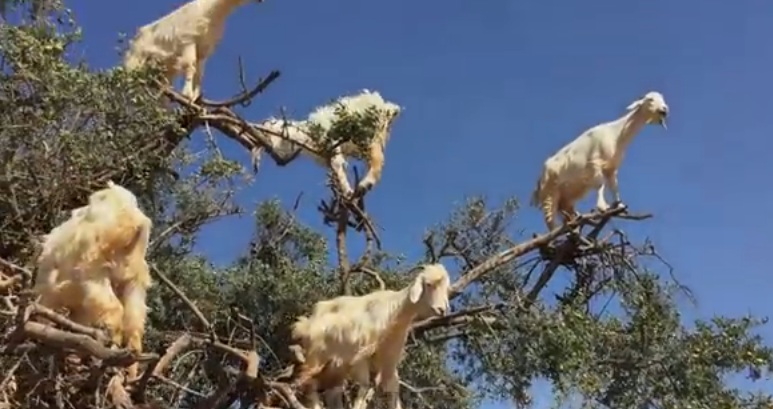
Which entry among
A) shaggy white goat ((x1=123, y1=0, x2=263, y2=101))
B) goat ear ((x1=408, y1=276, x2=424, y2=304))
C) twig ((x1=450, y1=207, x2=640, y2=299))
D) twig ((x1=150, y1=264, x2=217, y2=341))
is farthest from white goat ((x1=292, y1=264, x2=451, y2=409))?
shaggy white goat ((x1=123, y1=0, x2=263, y2=101))

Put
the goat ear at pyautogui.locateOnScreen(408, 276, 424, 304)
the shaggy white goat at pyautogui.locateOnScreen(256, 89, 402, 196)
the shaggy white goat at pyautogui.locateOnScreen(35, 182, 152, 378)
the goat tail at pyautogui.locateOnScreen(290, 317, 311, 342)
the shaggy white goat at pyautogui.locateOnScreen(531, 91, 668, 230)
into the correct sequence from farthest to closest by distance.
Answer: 1. the shaggy white goat at pyautogui.locateOnScreen(531, 91, 668, 230)
2. the shaggy white goat at pyautogui.locateOnScreen(256, 89, 402, 196)
3. the goat tail at pyautogui.locateOnScreen(290, 317, 311, 342)
4. the goat ear at pyautogui.locateOnScreen(408, 276, 424, 304)
5. the shaggy white goat at pyautogui.locateOnScreen(35, 182, 152, 378)

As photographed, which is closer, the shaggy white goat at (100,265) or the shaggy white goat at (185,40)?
the shaggy white goat at (100,265)

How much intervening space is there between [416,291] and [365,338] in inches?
Answer: 18.1

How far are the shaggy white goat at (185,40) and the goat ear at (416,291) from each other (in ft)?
8.33

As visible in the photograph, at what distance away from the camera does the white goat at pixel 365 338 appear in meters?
7.37

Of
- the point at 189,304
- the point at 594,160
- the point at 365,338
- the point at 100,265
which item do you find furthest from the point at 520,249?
the point at 100,265

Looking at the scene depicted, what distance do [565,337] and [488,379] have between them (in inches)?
40.3

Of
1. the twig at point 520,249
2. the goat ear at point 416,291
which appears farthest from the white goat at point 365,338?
the twig at point 520,249

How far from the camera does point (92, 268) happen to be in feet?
21.6

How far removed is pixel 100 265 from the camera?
6.62 m

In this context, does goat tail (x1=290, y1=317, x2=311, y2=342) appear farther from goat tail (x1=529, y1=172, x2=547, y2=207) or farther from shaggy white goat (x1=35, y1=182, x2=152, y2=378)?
goat tail (x1=529, y1=172, x2=547, y2=207)

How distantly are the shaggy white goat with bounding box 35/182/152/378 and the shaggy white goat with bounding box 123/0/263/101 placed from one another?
7.31 feet

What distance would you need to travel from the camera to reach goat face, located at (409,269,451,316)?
736cm

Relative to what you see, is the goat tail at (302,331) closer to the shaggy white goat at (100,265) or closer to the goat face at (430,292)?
the goat face at (430,292)
